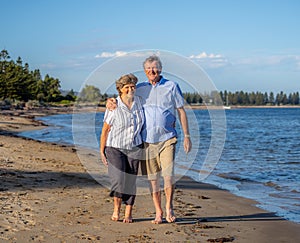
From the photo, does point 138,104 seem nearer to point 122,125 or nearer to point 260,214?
point 122,125

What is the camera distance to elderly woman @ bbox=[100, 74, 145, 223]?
20.9 feet

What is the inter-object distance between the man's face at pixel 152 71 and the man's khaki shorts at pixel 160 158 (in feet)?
2.74

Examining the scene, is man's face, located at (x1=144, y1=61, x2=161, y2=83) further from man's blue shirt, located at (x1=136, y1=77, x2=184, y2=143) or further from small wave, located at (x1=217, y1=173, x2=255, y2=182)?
small wave, located at (x1=217, y1=173, x2=255, y2=182)

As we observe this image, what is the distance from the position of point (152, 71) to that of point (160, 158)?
3.81 ft

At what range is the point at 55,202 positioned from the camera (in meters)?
7.82

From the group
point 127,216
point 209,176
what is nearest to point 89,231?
point 127,216

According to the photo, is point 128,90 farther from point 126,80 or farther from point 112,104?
point 112,104

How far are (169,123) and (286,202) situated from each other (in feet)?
14.8

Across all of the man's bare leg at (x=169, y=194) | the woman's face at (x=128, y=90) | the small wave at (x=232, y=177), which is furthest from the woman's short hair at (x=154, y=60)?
the small wave at (x=232, y=177)

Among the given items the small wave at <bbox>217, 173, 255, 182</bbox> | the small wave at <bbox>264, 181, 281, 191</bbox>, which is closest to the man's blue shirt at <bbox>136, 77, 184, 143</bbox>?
the small wave at <bbox>264, 181, 281, 191</bbox>

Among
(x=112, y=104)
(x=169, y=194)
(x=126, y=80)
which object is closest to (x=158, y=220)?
(x=169, y=194)

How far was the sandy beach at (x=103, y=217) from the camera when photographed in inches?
239

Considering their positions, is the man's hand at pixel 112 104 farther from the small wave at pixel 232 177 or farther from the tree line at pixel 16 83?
the tree line at pixel 16 83

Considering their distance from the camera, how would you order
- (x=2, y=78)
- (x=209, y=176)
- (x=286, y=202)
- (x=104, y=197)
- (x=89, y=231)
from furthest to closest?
(x=2, y=78) → (x=209, y=176) → (x=286, y=202) → (x=104, y=197) → (x=89, y=231)
